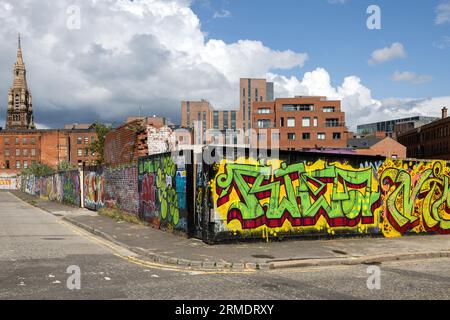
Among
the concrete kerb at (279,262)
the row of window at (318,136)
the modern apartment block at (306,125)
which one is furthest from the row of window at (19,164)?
the concrete kerb at (279,262)

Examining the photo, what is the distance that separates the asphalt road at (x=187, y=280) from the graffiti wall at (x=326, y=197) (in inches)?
125

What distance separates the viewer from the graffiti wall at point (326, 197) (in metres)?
13.1

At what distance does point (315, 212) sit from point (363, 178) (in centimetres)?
208

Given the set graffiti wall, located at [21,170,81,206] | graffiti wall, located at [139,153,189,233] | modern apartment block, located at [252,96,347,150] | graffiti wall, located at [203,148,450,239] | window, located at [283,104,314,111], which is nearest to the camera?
graffiti wall, located at [203,148,450,239]

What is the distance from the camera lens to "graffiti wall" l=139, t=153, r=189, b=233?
14742 mm

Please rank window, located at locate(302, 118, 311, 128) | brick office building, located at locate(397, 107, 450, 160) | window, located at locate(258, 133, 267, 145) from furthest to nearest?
window, located at locate(258, 133, 267, 145), window, located at locate(302, 118, 311, 128), brick office building, located at locate(397, 107, 450, 160)

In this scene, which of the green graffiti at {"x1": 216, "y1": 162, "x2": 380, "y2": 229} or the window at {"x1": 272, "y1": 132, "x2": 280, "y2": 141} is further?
the window at {"x1": 272, "y1": 132, "x2": 280, "y2": 141}

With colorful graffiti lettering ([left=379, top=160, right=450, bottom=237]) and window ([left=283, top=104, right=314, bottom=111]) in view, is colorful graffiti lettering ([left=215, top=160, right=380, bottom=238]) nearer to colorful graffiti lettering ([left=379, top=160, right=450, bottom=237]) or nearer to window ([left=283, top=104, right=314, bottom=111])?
colorful graffiti lettering ([left=379, top=160, right=450, bottom=237])

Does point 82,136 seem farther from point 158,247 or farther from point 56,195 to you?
point 158,247

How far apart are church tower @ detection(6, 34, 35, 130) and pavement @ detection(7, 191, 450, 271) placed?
186764 millimetres

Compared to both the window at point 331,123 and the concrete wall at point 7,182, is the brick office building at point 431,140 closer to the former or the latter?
the window at point 331,123

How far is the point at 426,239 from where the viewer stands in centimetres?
1468

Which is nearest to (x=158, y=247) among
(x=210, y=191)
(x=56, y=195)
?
(x=210, y=191)

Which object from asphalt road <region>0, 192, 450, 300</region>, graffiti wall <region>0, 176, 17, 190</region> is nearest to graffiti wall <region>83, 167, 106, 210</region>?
asphalt road <region>0, 192, 450, 300</region>
